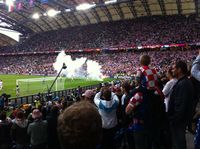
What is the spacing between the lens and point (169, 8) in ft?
190

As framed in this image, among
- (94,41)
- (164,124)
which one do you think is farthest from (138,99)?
(94,41)

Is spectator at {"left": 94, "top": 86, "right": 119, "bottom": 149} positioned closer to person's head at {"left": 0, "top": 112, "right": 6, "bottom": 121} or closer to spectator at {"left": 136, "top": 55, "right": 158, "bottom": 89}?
spectator at {"left": 136, "top": 55, "right": 158, "bottom": 89}

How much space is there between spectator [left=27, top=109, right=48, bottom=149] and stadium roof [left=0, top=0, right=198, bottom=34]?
40.4 m

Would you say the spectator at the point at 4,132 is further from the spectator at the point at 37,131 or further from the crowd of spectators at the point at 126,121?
the spectator at the point at 37,131

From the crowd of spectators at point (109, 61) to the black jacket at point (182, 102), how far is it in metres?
34.9

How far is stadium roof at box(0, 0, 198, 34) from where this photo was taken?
52.7 metres

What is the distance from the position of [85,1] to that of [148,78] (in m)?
49.5

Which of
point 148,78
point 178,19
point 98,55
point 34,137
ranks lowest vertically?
point 34,137

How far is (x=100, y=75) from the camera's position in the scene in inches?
1945

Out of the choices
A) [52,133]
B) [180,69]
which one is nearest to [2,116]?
[52,133]

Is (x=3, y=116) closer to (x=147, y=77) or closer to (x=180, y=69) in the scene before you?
(x=147, y=77)

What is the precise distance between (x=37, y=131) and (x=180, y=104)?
11.5 feet

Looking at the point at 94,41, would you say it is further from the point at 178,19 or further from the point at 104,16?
the point at 178,19

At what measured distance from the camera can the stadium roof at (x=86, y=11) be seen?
5269 centimetres
